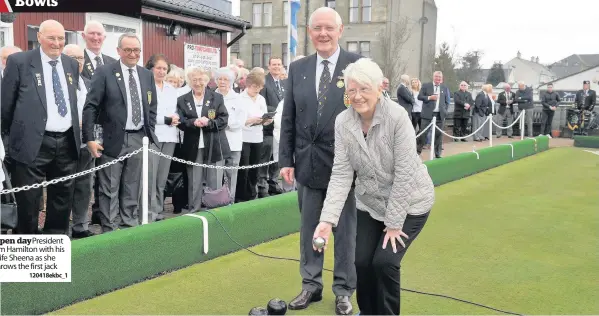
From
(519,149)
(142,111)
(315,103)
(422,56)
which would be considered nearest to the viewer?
(315,103)

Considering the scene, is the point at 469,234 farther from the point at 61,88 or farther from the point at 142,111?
the point at 61,88

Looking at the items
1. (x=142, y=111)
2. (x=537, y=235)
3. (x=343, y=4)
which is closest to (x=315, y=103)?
(x=142, y=111)

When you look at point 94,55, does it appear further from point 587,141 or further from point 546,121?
point 546,121

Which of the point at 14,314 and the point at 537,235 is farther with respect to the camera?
the point at 537,235

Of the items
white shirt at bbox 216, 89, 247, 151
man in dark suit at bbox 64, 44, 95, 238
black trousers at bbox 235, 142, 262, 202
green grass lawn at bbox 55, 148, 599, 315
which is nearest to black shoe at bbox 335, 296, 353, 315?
green grass lawn at bbox 55, 148, 599, 315

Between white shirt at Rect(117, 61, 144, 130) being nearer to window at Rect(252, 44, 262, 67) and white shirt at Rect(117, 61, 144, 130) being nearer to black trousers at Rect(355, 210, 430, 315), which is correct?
black trousers at Rect(355, 210, 430, 315)

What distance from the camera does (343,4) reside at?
41.5 meters

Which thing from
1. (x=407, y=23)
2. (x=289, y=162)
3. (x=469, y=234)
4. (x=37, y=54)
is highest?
(x=407, y=23)

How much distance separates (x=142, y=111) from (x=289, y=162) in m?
1.99

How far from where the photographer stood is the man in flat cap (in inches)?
776

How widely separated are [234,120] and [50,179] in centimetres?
249

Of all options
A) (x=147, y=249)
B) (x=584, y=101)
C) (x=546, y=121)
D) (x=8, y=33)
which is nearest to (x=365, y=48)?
(x=546, y=121)

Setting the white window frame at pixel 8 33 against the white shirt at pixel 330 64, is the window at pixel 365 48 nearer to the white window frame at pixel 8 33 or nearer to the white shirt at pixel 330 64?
the white window frame at pixel 8 33

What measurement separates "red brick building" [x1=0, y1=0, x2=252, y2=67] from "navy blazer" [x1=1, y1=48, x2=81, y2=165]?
198 inches
